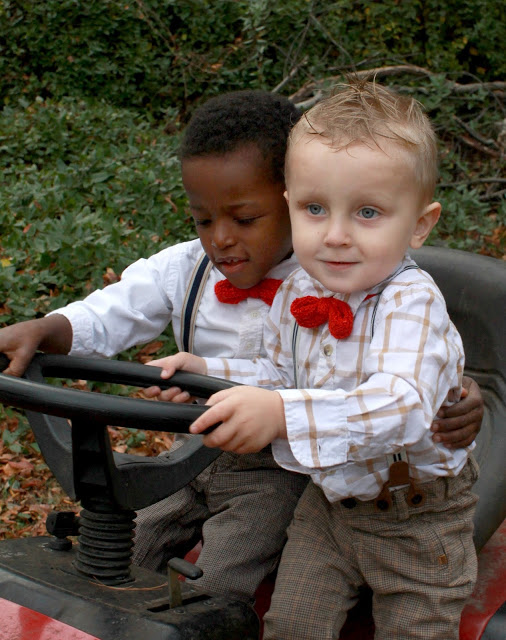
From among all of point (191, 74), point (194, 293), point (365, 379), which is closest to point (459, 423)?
point (365, 379)

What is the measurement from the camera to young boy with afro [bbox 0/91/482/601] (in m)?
1.83

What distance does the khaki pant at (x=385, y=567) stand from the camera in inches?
66.3

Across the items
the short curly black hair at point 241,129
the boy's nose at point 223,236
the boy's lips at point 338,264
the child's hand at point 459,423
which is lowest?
the child's hand at point 459,423

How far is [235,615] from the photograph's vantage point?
149 centimetres

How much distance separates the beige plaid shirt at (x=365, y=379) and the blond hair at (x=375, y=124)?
0.73 ft

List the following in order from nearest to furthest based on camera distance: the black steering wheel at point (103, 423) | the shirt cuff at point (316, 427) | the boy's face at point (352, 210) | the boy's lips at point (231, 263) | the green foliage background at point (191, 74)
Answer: the black steering wheel at point (103, 423) < the shirt cuff at point (316, 427) < the boy's face at point (352, 210) < the boy's lips at point (231, 263) < the green foliage background at point (191, 74)

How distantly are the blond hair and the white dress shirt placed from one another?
44cm

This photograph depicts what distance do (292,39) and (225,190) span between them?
18.9 feet

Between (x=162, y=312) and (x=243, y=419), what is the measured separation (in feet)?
2.77

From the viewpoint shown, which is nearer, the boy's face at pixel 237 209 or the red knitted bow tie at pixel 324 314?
the red knitted bow tie at pixel 324 314

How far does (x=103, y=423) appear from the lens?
1340 millimetres

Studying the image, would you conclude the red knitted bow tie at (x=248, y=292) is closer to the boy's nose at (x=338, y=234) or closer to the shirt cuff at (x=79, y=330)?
the shirt cuff at (x=79, y=330)

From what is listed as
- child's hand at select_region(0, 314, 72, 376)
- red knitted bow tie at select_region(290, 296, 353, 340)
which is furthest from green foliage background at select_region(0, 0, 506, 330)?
red knitted bow tie at select_region(290, 296, 353, 340)

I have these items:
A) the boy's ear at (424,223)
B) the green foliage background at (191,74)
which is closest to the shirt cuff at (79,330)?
the boy's ear at (424,223)
